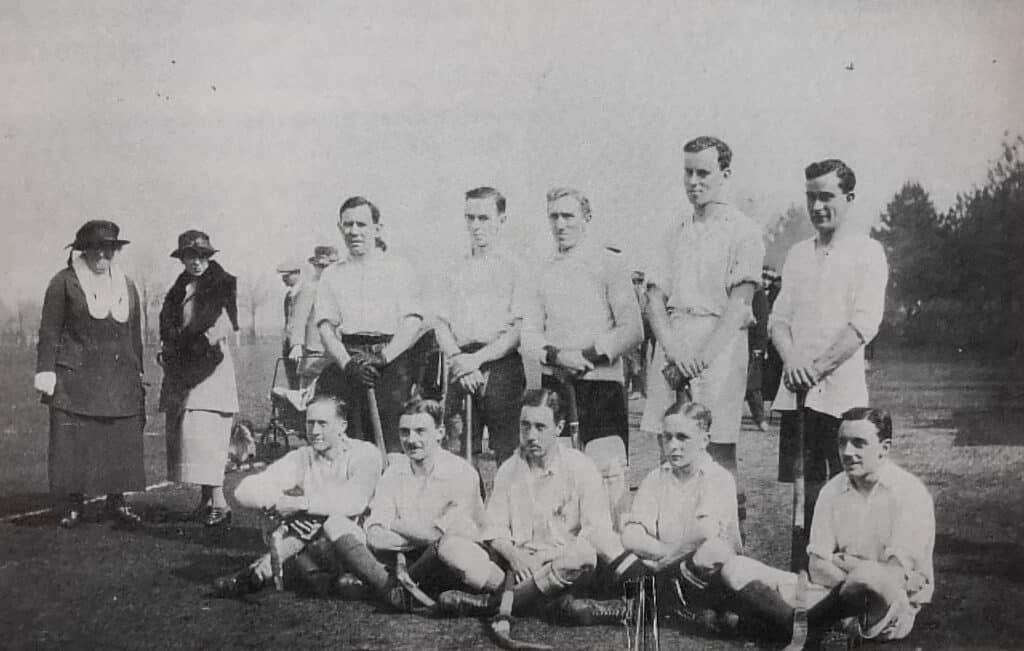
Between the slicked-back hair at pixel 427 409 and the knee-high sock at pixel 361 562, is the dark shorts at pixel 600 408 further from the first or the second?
the knee-high sock at pixel 361 562

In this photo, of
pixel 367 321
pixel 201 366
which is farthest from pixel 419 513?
pixel 201 366

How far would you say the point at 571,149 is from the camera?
384cm

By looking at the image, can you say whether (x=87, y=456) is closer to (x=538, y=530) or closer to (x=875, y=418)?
(x=538, y=530)

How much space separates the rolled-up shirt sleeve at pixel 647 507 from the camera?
11.9 feet

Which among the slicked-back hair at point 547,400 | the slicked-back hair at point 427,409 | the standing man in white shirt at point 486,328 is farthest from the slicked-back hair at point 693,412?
the slicked-back hair at point 427,409

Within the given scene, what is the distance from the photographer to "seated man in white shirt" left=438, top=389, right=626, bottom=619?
362 centimetres

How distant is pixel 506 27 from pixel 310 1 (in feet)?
2.61

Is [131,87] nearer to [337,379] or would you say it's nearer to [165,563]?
[337,379]

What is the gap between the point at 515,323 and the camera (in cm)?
385

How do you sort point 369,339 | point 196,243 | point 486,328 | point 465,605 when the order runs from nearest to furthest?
point 465,605 → point 486,328 → point 369,339 → point 196,243

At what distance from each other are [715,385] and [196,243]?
2159 millimetres

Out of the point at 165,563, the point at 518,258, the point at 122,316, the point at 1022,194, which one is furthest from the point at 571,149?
the point at 165,563

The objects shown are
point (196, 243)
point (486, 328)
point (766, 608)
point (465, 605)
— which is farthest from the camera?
point (196, 243)

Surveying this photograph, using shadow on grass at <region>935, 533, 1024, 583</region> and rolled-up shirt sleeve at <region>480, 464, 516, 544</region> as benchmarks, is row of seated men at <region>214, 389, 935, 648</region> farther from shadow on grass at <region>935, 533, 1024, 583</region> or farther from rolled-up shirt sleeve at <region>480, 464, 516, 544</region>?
shadow on grass at <region>935, 533, 1024, 583</region>
